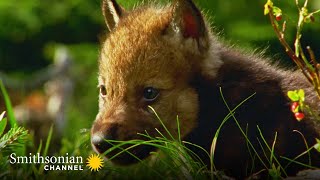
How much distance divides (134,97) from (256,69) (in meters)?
0.66

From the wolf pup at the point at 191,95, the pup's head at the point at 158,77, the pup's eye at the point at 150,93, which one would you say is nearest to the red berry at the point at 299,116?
the wolf pup at the point at 191,95

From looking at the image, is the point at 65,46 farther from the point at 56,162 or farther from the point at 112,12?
the point at 56,162

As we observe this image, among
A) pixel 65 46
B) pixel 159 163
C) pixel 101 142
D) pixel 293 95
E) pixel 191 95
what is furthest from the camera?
pixel 65 46

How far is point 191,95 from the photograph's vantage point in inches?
169

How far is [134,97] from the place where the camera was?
4.30 metres

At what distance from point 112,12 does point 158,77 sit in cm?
58

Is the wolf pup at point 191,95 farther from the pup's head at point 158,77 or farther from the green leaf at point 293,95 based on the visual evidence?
the green leaf at point 293,95

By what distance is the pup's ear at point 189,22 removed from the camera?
4.23 meters

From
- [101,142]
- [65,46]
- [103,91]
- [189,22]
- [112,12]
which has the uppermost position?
[65,46]

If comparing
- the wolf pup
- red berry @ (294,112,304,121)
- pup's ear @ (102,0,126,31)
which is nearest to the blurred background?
pup's ear @ (102,0,126,31)

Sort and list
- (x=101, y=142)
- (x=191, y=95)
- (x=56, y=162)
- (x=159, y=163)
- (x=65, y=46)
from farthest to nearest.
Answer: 1. (x=65, y=46)
2. (x=56, y=162)
3. (x=159, y=163)
4. (x=191, y=95)
5. (x=101, y=142)

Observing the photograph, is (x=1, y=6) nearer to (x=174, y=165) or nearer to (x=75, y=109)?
(x=75, y=109)

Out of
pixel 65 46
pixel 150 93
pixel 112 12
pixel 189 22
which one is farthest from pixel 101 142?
pixel 65 46

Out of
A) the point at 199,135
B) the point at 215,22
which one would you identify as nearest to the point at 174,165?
the point at 199,135
